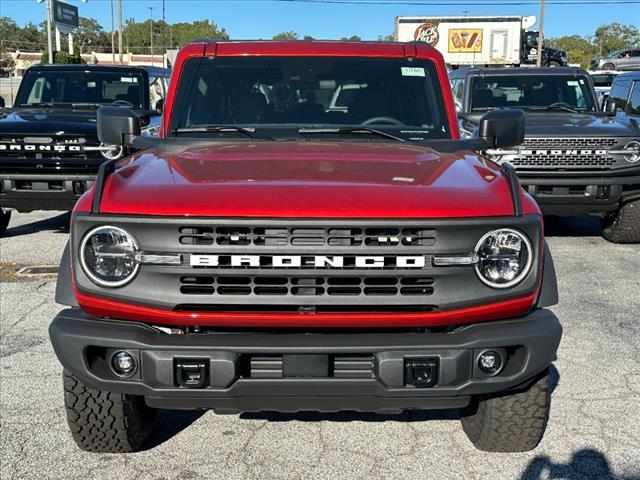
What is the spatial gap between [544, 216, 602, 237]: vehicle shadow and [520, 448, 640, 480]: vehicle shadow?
5.67 m

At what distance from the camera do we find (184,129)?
160 inches

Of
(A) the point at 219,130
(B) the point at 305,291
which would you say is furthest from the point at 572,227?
(B) the point at 305,291

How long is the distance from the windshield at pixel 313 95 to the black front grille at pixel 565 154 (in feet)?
12.7

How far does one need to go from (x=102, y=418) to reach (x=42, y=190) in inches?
199

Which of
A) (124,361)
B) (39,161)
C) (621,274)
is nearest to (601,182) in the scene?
(621,274)

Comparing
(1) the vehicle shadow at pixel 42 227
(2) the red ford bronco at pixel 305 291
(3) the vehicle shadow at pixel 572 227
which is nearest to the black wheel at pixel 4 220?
(1) the vehicle shadow at pixel 42 227

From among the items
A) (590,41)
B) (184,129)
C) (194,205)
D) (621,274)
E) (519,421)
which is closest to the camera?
(194,205)

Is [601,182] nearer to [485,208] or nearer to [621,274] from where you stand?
[621,274]

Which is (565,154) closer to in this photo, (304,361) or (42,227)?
(304,361)

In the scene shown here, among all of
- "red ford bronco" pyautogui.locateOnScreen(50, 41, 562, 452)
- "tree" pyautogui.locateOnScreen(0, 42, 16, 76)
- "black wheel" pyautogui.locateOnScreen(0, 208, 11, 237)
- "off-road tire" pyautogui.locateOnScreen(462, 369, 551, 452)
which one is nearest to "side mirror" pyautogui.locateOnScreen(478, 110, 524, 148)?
"red ford bronco" pyautogui.locateOnScreen(50, 41, 562, 452)

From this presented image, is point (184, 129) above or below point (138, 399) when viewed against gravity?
above

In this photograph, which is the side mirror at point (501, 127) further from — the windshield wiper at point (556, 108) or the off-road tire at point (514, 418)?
the windshield wiper at point (556, 108)

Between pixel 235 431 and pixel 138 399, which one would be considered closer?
pixel 138 399

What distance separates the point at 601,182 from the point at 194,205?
6079mm
